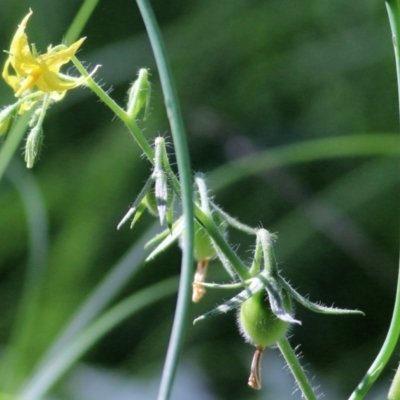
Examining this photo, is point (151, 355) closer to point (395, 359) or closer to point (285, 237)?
point (285, 237)

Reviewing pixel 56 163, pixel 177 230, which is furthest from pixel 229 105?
pixel 177 230

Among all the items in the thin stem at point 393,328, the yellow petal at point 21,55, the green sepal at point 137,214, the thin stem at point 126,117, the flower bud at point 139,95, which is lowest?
the thin stem at point 393,328

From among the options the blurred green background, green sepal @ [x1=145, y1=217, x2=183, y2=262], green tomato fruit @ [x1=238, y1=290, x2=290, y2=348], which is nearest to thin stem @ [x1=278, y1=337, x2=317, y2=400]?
green tomato fruit @ [x1=238, y1=290, x2=290, y2=348]

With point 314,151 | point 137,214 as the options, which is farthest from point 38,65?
point 314,151

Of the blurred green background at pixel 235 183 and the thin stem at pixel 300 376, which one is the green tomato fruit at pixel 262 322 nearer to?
the thin stem at pixel 300 376

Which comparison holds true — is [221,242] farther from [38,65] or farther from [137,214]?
[38,65]

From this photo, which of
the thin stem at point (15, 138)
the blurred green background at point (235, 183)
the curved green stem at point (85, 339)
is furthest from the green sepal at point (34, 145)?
the blurred green background at point (235, 183)
